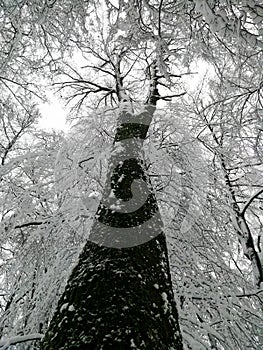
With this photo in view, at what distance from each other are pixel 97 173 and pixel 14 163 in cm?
119

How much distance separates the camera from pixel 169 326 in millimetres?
1793

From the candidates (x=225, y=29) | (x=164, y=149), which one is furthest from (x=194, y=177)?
(x=225, y=29)

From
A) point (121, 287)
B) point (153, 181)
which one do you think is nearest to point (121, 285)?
point (121, 287)

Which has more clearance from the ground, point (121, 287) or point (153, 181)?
point (153, 181)

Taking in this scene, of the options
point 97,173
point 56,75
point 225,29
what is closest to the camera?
point 225,29

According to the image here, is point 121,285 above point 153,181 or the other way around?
the other way around

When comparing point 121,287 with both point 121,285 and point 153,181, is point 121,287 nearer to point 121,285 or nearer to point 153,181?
point 121,285

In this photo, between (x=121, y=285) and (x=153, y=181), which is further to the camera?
(x=153, y=181)

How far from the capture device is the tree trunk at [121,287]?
157 centimetres

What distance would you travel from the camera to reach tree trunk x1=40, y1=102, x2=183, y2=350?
157 centimetres

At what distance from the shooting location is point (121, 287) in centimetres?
182

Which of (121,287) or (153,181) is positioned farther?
(153,181)

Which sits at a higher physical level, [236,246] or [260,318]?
[236,246]

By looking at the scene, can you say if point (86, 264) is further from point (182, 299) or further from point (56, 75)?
point (56, 75)
